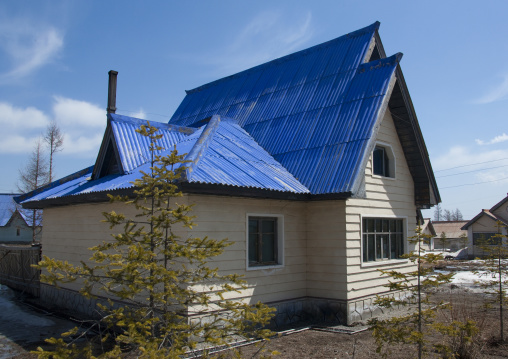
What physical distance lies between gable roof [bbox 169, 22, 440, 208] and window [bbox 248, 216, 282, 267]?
4.23 ft

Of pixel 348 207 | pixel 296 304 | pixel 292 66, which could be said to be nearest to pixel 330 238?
pixel 348 207

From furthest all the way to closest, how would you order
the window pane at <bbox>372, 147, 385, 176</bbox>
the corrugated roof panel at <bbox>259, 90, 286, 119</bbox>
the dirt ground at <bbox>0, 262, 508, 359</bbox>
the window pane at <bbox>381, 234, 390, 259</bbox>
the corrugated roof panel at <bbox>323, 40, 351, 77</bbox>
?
1. the corrugated roof panel at <bbox>259, 90, 286, 119</bbox>
2. the corrugated roof panel at <bbox>323, 40, 351, 77</bbox>
3. the window pane at <bbox>372, 147, 385, 176</bbox>
4. the window pane at <bbox>381, 234, 390, 259</bbox>
5. the dirt ground at <bbox>0, 262, 508, 359</bbox>

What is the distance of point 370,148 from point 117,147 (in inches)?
246

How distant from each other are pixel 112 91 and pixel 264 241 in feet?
22.4

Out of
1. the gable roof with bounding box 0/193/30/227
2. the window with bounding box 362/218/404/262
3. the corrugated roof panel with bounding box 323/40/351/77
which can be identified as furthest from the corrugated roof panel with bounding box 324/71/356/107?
the gable roof with bounding box 0/193/30/227

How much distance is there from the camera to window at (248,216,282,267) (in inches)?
382

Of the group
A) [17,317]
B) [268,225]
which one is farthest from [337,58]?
[17,317]

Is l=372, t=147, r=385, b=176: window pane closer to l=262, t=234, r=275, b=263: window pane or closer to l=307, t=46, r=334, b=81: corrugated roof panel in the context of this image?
l=307, t=46, r=334, b=81: corrugated roof panel

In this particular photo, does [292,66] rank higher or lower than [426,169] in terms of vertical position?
higher

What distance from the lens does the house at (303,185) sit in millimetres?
9391

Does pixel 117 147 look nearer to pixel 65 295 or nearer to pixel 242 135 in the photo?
pixel 242 135

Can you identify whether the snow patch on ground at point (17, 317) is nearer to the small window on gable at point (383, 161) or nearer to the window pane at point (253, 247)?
the window pane at point (253, 247)

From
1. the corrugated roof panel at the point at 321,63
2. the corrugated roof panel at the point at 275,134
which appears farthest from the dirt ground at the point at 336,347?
the corrugated roof panel at the point at 321,63

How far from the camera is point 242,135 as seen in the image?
12625 millimetres
